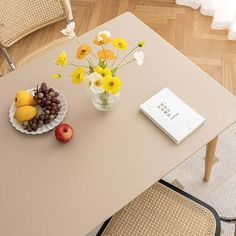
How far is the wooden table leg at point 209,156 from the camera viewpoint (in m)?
1.66

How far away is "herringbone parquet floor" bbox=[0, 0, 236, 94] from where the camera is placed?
251 cm

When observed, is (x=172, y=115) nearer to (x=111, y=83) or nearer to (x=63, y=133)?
(x=111, y=83)

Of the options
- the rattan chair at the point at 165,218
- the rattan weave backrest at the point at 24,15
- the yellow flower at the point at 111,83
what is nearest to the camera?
the yellow flower at the point at 111,83

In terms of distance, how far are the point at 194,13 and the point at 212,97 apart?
1.57 metres

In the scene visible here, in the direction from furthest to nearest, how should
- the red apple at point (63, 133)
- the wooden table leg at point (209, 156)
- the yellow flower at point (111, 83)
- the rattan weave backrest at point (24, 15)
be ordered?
the rattan weave backrest at point (24, 15) < the wooden table leg at point (209, 156) < the red apple at point (63, 133) < the yellow flower at point (111, 83)

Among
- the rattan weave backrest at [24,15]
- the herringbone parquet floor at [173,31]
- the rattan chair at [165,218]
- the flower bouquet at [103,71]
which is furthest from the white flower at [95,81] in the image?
the herringbone parquet floor at [173,31]

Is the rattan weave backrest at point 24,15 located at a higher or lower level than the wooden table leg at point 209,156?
higher

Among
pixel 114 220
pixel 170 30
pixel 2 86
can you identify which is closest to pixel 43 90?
pixel 2 86

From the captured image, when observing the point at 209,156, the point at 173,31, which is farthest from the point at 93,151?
the point at 173,31

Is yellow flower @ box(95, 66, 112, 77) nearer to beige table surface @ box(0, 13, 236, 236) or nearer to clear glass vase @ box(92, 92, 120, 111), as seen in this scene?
clear glass vase @ box(92, 92, 120, 111)

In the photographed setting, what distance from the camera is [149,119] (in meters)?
1.40

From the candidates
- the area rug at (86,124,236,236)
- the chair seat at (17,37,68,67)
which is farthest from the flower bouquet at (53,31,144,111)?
the area rug at (86,124,236,236)

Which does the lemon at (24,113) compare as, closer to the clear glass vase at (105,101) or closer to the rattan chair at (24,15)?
the clear glass vase at (105,101)

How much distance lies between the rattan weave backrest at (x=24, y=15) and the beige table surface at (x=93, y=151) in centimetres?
46
